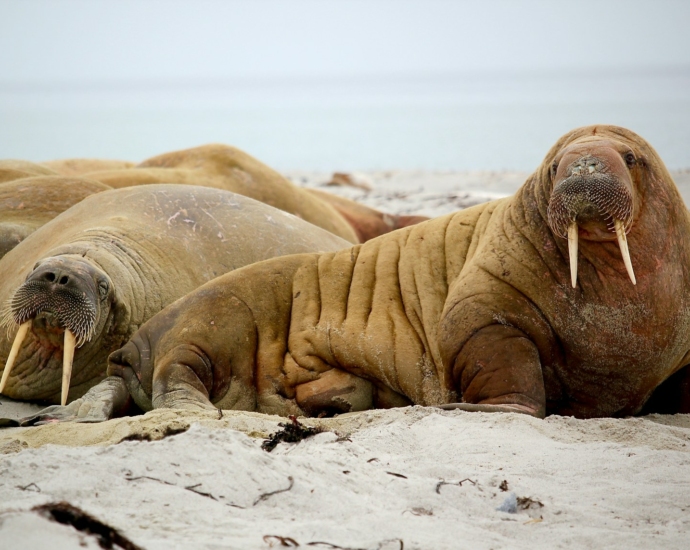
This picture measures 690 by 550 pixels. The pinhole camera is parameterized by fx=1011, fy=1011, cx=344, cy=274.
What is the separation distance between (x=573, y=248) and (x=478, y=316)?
0.57 metres

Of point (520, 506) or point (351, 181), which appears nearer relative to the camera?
point (520, 506)

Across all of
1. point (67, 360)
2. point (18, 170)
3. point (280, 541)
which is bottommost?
point (67, 360)

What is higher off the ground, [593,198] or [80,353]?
[593,198]

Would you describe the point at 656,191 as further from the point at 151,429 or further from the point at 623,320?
the point at 151,429

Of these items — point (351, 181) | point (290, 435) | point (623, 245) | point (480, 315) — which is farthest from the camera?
point (351, 181)

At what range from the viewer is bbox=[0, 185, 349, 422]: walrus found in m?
4.99

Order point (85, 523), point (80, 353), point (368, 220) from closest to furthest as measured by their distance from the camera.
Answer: point (85, 523)
point (80, 353)
point (368, 220)

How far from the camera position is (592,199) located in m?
4.07

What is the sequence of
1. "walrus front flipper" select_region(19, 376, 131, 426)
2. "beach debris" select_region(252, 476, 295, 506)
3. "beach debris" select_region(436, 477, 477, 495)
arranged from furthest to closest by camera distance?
"walrus front flipper" select_region(19, 376, 131, 426), "beach debris" select_region(436, 477, 477, 495), "beach debris" select_region(252, 476, 295, 506)

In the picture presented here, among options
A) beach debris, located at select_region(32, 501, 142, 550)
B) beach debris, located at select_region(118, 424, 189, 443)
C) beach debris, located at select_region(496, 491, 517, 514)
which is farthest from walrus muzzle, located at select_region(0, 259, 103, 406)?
beach debris, located at select_region(496, 491, 517, 514)

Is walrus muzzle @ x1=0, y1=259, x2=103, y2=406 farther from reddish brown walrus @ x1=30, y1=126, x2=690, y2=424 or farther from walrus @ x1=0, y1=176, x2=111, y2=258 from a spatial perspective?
walrus @ x1=0, y1=176, x2=111, y2=258

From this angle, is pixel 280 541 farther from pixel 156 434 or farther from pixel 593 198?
pixel 593 198

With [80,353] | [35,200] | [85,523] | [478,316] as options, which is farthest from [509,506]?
[35,200]

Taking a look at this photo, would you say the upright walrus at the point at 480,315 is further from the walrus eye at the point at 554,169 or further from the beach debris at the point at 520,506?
the beach debris at the point at 520,506
